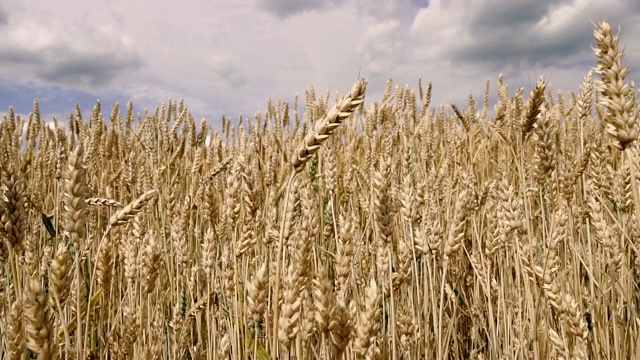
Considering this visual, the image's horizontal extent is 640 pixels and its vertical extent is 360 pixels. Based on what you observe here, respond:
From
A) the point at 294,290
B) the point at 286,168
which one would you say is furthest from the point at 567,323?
the point at 286,168

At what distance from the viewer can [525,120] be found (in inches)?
50.2

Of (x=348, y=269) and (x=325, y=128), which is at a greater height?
(x=325, y=128)

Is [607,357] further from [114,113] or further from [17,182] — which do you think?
[114,113]

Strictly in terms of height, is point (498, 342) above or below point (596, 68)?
below

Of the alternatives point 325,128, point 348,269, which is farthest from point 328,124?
point 348,269

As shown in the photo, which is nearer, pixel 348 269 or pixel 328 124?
pixel 328 124

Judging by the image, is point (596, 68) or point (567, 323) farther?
point (567, 323)

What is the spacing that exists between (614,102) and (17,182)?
119cm

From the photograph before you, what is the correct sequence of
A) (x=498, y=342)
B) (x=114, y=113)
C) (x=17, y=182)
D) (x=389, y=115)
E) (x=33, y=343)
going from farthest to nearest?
1. (x=114, y=113)
2. (x=389, y=115)
3. (x=498, y=342)
4. (x=17, y=182)
5. (x=33, y=343)

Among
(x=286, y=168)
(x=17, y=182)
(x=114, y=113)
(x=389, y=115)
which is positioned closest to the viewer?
(x=17, y=182)

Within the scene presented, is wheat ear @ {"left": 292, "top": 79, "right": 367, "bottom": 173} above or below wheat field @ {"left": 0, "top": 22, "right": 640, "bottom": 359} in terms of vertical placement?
above

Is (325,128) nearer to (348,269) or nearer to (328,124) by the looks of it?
(328,124)

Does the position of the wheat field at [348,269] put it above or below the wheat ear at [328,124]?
below

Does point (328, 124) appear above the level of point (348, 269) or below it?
above
